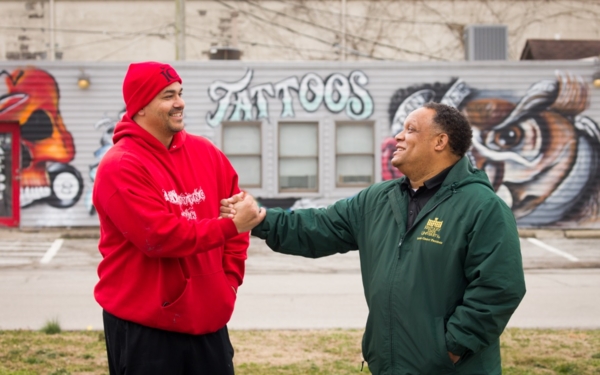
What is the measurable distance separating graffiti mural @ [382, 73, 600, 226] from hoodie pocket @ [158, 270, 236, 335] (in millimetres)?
14619

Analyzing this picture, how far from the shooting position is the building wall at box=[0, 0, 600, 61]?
105 ft

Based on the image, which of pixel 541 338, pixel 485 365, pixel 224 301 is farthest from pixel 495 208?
pixel 541 338

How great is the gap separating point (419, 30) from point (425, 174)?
29.4 meters

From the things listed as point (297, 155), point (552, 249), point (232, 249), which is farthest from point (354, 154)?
point (232, 249)

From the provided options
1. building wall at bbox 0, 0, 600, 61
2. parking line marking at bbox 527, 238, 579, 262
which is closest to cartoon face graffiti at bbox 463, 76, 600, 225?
parking line marking at bbox 527, 238, 579, 262

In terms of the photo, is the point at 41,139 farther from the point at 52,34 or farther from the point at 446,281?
the point at 446,281

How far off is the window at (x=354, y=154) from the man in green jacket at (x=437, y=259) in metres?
14.5

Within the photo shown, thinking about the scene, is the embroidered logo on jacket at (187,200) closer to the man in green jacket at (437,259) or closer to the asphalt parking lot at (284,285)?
the man in green jacket at (437,259)

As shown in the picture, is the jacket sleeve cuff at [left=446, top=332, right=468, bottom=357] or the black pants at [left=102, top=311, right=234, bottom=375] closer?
the jacket sleeve cuff at [left=446, top=332, right=468, bottom=357]

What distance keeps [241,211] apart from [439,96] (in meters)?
15.0

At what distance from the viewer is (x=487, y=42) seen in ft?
66.7

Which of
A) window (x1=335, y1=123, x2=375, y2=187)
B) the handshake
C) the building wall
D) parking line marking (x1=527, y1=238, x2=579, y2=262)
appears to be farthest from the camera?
the building wall

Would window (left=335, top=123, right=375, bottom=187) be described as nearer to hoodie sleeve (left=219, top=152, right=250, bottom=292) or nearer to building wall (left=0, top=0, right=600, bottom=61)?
building wall (left=0, top=0, right=600, bottom=61)

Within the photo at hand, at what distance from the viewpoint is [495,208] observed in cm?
363
